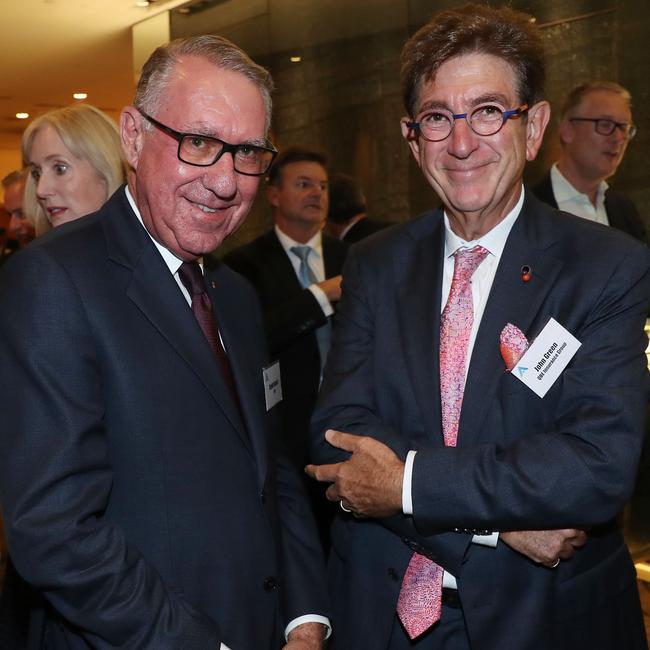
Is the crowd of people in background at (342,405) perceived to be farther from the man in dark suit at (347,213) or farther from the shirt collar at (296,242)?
the man in dark suit at (347,213)

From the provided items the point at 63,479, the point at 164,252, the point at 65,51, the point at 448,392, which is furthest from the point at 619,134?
the point at 65,51

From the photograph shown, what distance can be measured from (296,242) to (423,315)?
8.01 ft

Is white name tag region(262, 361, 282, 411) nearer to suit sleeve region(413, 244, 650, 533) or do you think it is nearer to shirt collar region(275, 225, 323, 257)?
suit sleeve region(413, 244, 650, 533)

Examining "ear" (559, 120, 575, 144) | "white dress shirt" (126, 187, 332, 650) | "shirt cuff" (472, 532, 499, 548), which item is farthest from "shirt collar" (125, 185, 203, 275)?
"ear" (559, 120, 575, 144)

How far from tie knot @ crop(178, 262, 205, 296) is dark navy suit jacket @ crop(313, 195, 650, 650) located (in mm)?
432

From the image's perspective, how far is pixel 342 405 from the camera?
1937 millimetres

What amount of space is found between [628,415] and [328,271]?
8.85 ft

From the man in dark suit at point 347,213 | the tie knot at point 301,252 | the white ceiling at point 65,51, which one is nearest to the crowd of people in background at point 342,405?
the tie knot at point 301,252

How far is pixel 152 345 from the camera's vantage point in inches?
60.7

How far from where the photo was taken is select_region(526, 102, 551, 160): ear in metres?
1.96

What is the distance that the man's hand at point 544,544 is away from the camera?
1.69 metres

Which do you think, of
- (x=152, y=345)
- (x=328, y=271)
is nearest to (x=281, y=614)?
(x=152, y=345)

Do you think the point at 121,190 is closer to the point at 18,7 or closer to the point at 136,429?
the point at 136,429

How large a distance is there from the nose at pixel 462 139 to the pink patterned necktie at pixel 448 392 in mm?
235
